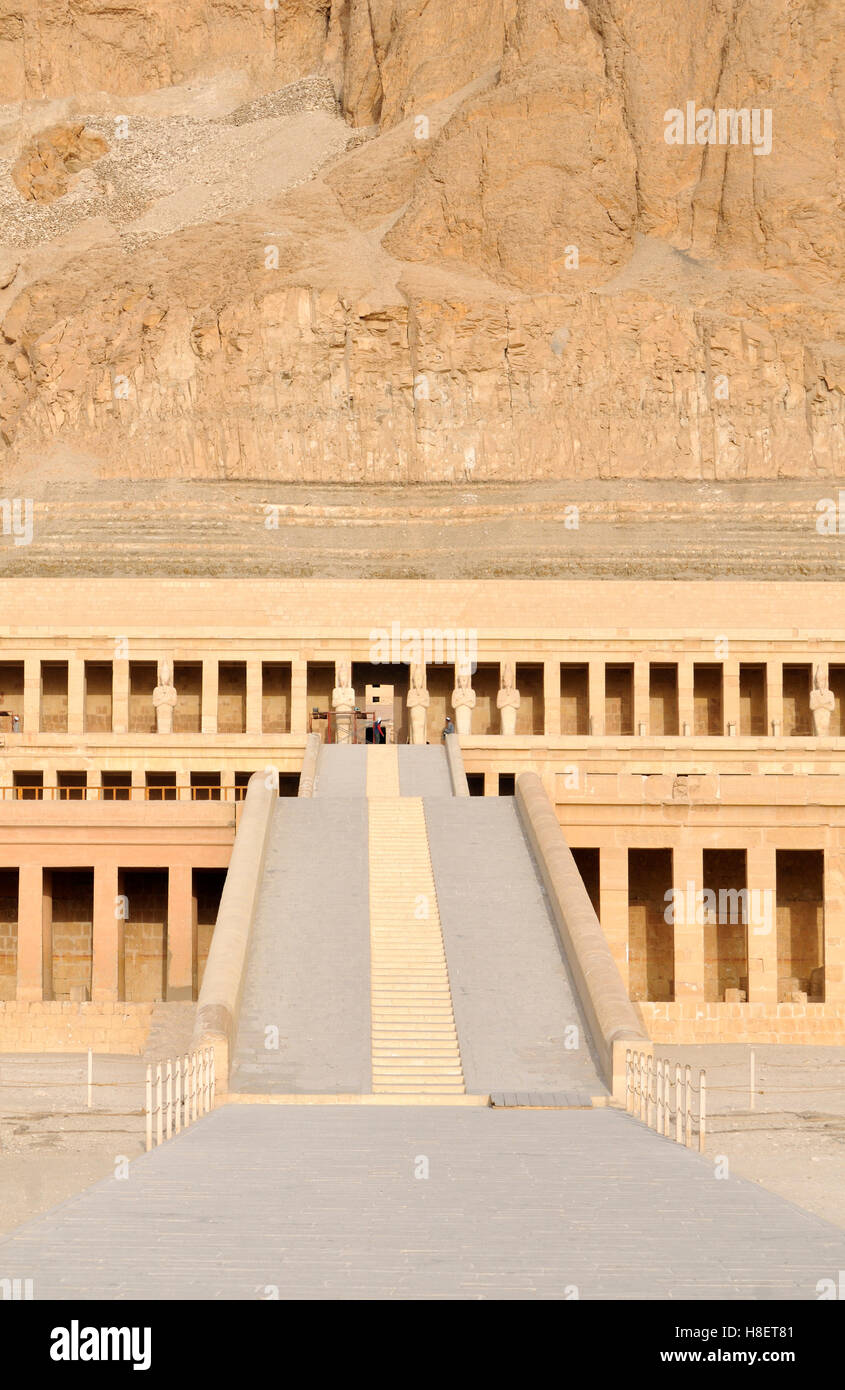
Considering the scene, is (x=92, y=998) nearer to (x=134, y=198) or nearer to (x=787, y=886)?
(x=787, y=886)

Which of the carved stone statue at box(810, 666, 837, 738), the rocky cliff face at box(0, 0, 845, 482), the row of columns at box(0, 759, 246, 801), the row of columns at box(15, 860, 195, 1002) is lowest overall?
the row of columns at box(15, 860, 195, 1002)

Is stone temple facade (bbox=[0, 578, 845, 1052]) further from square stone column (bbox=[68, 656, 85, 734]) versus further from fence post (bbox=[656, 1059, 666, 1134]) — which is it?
fence post (bbox=[656, 1059, 666, 1134])

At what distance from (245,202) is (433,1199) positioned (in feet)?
216

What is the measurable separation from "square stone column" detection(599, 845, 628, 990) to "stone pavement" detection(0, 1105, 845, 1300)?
10.2 m

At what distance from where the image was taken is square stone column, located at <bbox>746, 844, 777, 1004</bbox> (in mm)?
23391

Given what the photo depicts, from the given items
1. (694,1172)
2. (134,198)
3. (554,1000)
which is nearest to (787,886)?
(554,1000)

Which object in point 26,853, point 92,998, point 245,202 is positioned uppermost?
point 245,202

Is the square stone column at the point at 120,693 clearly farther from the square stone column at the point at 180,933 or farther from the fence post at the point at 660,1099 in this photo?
the fence post at the point at 660,1099

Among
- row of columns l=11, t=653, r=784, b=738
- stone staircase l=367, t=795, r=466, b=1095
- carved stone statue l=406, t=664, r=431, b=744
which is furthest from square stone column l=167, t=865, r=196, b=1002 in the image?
carved stone statue l=406, t=664, r=431, b=744

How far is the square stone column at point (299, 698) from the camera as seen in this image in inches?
1351

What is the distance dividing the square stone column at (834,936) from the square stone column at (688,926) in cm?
160

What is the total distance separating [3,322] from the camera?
6825cm

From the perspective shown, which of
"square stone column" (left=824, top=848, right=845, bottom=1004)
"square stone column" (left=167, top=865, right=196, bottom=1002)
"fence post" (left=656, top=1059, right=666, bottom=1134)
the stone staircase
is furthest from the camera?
"square stone column" (left=167, top=865, right=196, bottom=1002)

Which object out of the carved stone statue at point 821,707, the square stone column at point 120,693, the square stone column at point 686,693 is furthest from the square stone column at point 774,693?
the square stone column at point 120,693
